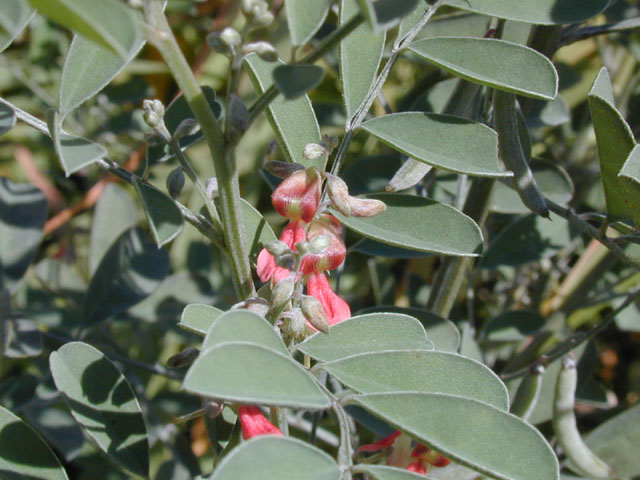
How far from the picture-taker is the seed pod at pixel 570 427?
43.1 inches

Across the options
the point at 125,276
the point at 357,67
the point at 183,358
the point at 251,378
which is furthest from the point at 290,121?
the point at 125,276

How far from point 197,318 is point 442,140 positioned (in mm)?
337

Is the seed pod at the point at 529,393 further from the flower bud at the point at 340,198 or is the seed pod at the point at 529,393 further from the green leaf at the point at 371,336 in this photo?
the flower bud at the point at 340,198

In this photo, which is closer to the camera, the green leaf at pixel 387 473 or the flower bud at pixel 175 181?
the green leaf at pixel 387 473

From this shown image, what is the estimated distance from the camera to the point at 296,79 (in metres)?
0.61

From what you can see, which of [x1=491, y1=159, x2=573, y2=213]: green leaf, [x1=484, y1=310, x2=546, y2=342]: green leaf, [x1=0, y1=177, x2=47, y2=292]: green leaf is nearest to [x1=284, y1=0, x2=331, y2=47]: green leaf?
[x1=491, y1=159, x2=573, y2=213]: green leaf

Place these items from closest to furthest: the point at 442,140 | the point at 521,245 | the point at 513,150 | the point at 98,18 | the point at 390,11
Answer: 1. the point at 98,18
2. the point at 390,11
3. the point at 442,140
4. the point at 513,150
5. the point at 521,245

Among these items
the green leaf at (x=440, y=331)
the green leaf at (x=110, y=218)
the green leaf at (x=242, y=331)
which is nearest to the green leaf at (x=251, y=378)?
the green leaf at (x=242, y=331)

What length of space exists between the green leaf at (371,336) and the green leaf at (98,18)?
396 mm

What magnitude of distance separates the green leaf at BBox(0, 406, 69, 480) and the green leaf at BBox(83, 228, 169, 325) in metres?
0.42

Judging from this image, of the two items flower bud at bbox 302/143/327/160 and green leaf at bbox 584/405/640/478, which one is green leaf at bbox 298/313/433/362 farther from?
green leaf at bbox 584/405/640/478

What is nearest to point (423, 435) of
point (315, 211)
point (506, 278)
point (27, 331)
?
point (315, 211)

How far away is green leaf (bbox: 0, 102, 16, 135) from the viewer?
0.78 meters

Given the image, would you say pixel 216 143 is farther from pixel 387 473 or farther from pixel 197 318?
pixel 387 473
